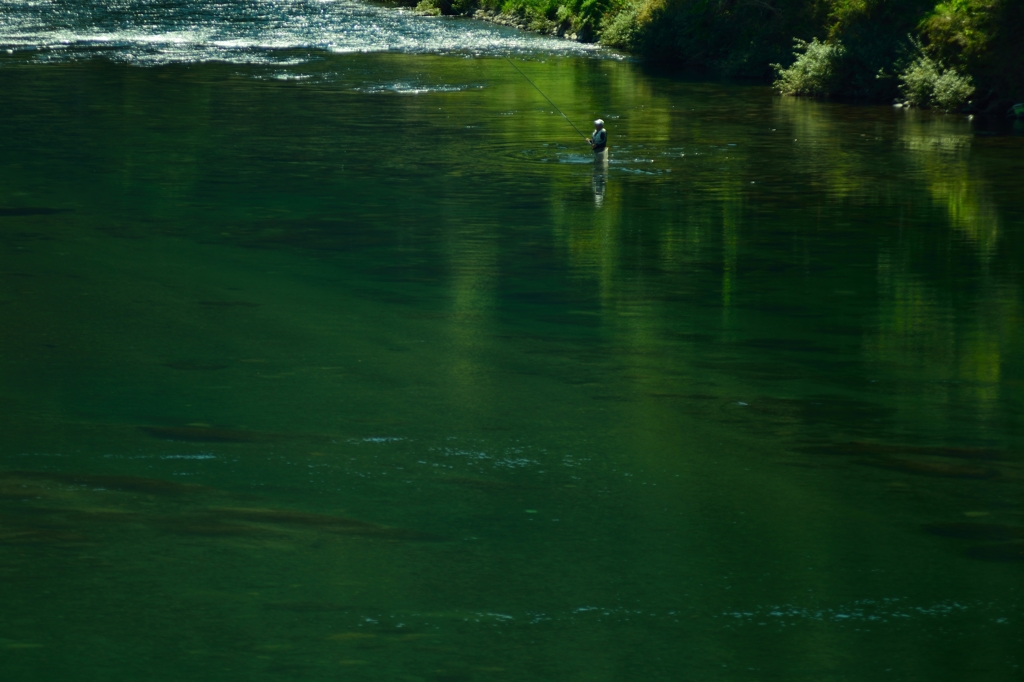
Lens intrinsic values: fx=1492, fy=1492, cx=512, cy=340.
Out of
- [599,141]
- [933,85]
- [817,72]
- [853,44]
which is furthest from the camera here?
[817,72]

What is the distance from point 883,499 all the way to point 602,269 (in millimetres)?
9126

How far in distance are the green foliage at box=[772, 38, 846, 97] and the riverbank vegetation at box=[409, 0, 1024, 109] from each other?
1.2 inches

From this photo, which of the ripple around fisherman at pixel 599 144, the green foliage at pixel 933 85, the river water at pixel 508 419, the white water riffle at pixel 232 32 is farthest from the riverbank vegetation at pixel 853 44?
the ripple around fisherman at pixel 599 144

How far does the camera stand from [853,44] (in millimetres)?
43500

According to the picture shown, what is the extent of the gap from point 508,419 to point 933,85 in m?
29.6

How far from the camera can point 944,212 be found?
81.8 feet

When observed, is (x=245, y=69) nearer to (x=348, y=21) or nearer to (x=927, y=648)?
(x=348, y=21)

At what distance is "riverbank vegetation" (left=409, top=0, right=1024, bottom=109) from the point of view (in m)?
39.0

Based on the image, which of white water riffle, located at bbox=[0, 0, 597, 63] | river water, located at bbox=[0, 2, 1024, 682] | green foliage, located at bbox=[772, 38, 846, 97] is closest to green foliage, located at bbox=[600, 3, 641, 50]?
white water riffle, located at bbox=[0, 0, 597, 63]

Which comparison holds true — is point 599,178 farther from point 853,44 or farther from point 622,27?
point 622,27

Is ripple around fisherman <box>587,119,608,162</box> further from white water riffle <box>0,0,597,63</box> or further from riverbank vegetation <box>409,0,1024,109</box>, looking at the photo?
white water riffle <box>0,0,597,63</box>

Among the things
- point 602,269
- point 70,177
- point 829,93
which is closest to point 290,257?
point 602,269

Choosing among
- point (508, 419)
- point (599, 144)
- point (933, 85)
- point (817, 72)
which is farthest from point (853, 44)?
point (508, 419)

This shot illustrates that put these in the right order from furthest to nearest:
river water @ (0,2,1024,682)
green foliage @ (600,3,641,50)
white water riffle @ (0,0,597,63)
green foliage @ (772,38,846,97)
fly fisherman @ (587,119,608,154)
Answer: green foliage @ (600,3,641,50) → white water riffle @ (0,0,597,63) → green foliage @ (772,38,846,97) → fly fisherman @ (587,119,608,154) → river water @ (0,2,1024,682)
